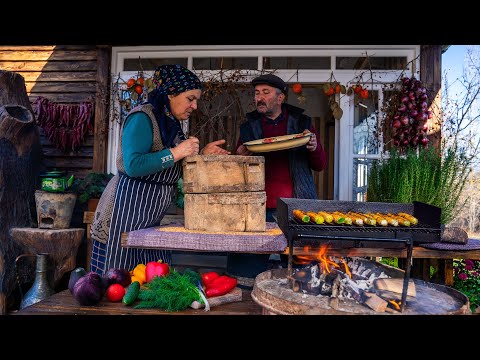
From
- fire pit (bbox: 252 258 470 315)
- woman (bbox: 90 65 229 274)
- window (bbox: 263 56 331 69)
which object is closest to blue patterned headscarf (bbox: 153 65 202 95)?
woman (bbox: 90 65 229 274)

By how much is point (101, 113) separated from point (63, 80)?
867 millimetres

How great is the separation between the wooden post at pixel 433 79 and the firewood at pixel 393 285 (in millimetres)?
3462

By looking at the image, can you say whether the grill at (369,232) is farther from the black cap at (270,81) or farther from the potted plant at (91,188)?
the potted plant at (91,188)

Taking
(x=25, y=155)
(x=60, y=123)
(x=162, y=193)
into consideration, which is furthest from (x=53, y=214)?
(x=162, y=193)

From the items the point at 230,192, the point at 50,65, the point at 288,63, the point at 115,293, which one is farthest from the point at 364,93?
the point at 50,65

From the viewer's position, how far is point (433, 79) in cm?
526

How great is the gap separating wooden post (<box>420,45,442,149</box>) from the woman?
3.54 metres

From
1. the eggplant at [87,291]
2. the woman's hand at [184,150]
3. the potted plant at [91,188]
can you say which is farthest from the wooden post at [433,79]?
the eggplant at [87,291]

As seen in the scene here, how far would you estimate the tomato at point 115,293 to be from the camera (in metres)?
2.44

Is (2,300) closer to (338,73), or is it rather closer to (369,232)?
(369,232)

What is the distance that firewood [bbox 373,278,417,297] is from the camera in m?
2.28

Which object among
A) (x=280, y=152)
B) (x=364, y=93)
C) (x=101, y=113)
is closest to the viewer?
(x=280, y=152)
